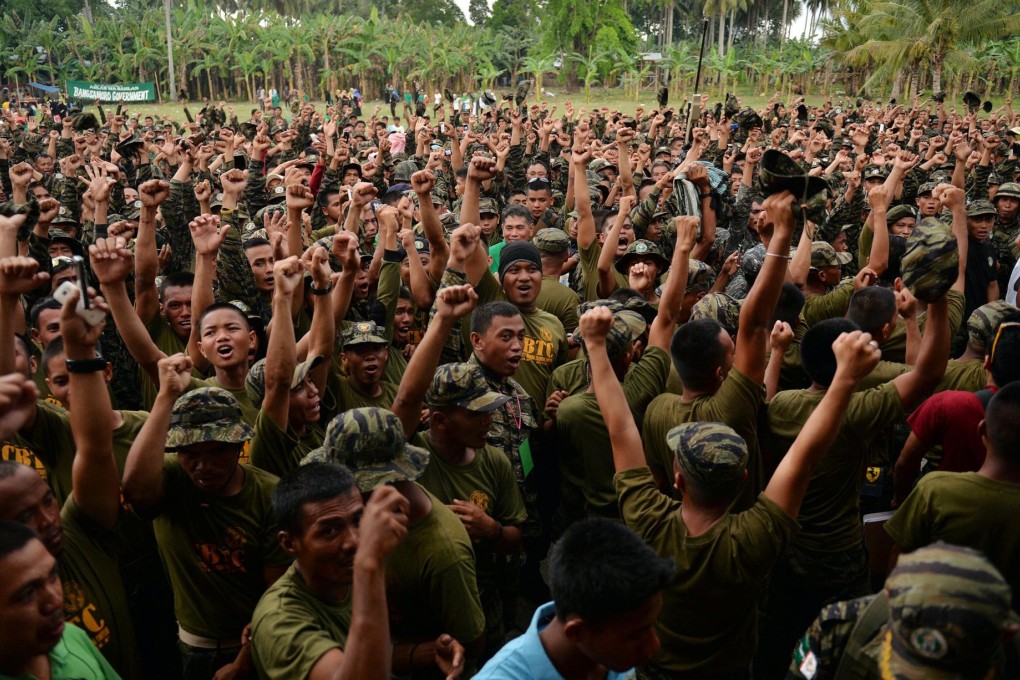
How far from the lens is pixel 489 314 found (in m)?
4.51

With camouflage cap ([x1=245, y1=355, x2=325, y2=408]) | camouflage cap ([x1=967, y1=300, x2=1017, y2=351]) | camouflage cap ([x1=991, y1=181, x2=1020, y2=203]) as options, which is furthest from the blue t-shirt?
camouflage cap ([x1=991, y1=181, x2=1020, y2=203])

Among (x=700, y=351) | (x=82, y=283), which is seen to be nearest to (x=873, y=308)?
(x=700, y=351)

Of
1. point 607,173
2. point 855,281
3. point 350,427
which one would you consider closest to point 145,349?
point 350,427

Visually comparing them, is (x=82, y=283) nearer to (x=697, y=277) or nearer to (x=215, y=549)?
(x=215, y=549)

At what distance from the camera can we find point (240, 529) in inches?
132

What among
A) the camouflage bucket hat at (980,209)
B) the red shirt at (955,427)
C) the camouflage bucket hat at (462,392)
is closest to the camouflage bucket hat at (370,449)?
the camouflage bucket hat at (462,392)

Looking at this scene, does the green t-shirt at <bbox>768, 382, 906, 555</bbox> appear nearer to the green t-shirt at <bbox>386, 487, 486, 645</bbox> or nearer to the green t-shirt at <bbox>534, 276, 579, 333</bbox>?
the green t-shirt at <bbox>386, 487, 486, 645</bbox>

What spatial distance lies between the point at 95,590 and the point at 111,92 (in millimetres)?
39368

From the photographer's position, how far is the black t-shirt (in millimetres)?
7508

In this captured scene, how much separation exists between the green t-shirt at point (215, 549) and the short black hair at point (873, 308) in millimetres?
3441

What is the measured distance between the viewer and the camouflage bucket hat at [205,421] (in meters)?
3.25

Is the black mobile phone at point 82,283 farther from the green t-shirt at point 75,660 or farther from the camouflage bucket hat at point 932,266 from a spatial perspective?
the camouflage bucket hat at point 932,266

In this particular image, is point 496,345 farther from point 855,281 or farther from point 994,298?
point 994,298

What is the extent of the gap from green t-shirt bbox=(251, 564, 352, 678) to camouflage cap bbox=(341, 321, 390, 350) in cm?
181
